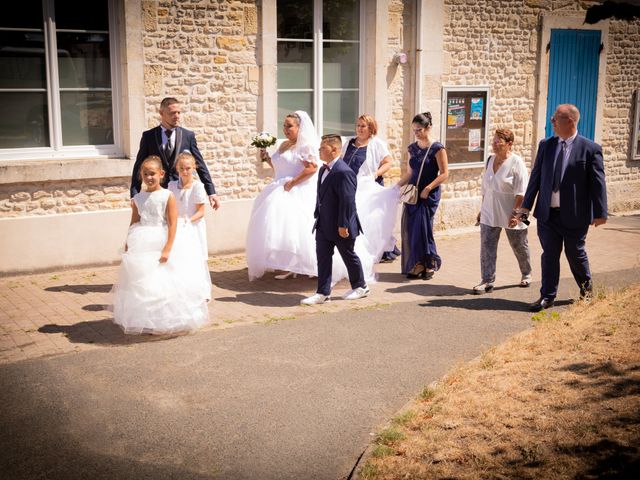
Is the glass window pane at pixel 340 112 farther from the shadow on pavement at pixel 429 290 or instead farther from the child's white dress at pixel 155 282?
the child's white dress at pixel 155 282

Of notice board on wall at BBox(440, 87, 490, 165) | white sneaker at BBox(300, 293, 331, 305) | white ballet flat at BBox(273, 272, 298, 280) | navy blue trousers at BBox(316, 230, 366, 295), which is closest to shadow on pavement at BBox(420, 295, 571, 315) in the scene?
navy blue trousers at BBox(316, 230, 366, 295)

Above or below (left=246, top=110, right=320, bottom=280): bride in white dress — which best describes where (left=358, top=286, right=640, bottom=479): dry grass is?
below

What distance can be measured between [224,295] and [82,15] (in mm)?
4238

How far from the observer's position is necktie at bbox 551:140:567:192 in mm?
8055

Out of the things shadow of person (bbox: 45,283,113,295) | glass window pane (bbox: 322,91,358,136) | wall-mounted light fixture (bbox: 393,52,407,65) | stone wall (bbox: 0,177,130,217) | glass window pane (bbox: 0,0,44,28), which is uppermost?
glass window pane (bbox: 0,0,44,28)

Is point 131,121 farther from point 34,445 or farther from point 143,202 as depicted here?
point 34,445

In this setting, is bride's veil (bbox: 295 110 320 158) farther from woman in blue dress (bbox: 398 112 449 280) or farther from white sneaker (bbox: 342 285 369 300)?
white sneaker (bbox: 342 285 369 300)

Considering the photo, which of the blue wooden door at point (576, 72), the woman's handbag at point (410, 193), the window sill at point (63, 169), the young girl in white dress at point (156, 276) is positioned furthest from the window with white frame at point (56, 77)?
the blue wooden door at point (576, 72)

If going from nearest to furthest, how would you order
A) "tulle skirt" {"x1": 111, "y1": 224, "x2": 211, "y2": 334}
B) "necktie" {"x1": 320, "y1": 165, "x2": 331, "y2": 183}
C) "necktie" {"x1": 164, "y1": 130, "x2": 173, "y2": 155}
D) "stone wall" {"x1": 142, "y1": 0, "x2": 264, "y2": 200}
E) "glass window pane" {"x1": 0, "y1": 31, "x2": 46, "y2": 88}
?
1. "tulle skirt" {"x1": 111, "y1": 224, "x2": 211, "y2": 334}
2. "necktie" {"x1": 320, "y1": 165, "x2": 331, "y2": 183}
3. "necktie" {"x1": 164, "y1": 130, "x2": 173, "y2": 155}
4. "glass window pane" {"x1": 0, "y1": 31, "x2": 46, "y2": 88}
5. "stone wall" {"x1": 142, "y1": 0, "x2": 264, "y2": 200}

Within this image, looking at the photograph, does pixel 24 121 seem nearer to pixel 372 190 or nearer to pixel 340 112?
pixel 372 190

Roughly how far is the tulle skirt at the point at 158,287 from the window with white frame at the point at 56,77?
3377mm

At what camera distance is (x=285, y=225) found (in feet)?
30.6

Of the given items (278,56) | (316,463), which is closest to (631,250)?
(278,56)

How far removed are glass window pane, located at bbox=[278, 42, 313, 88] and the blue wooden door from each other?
16.6 ft
